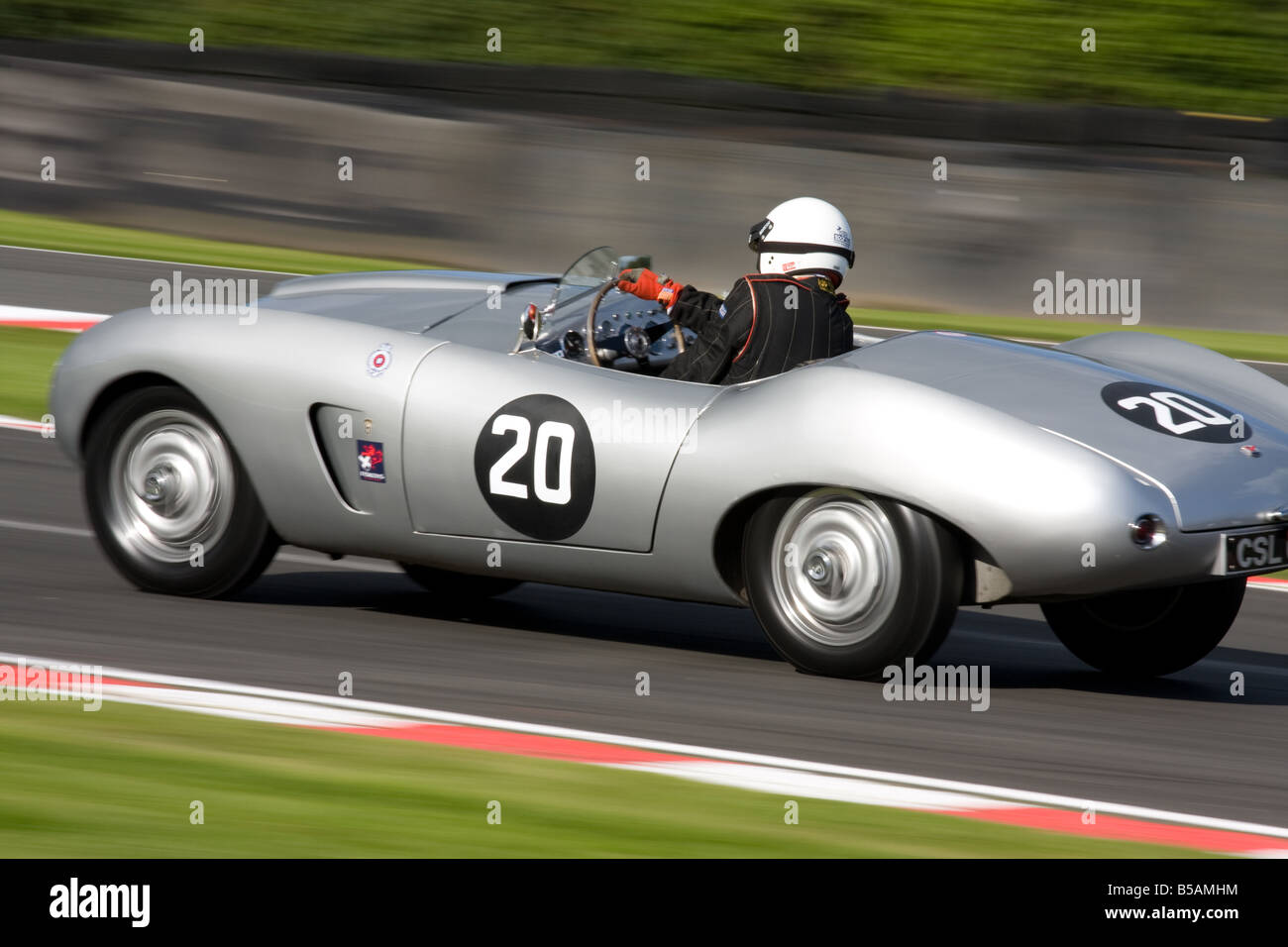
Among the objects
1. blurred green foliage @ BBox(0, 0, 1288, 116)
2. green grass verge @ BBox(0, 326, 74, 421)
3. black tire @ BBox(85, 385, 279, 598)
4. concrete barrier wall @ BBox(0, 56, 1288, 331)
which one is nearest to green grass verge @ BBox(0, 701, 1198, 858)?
black tire @ BBox(85, 385, 279, 598)

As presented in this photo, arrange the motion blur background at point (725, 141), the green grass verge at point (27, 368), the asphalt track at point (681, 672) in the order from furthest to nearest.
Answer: the motion blur background at point (725, 141) → the green grass verge at point (27, 368) → the asphalt track at point (681, 672)

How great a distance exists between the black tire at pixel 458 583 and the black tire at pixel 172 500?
81 centimetres

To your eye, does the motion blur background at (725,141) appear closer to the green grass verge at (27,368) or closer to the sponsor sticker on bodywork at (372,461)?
the green grass verge at (27,368)

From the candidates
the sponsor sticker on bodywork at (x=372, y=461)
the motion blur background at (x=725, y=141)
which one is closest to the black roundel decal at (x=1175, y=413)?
the sponsor sticker on bodywork at (x=372, y=461)

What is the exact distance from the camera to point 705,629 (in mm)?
6926

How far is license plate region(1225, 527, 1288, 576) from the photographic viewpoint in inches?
209

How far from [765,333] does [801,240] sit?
35 cm

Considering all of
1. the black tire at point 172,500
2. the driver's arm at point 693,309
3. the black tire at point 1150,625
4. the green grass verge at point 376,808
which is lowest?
the green grass verge at point 376,808

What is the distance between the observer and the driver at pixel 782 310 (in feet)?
19.8

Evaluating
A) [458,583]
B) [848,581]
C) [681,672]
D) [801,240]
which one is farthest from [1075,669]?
[458,583]

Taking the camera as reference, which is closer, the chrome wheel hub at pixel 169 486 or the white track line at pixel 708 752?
the white track line at pixel 708 752

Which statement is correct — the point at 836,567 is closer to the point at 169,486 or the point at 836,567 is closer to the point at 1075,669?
the point at 1075,669

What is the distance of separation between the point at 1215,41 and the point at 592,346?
42.8 ft

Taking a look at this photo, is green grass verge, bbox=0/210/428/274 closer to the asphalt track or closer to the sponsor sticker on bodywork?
the asphalt track
